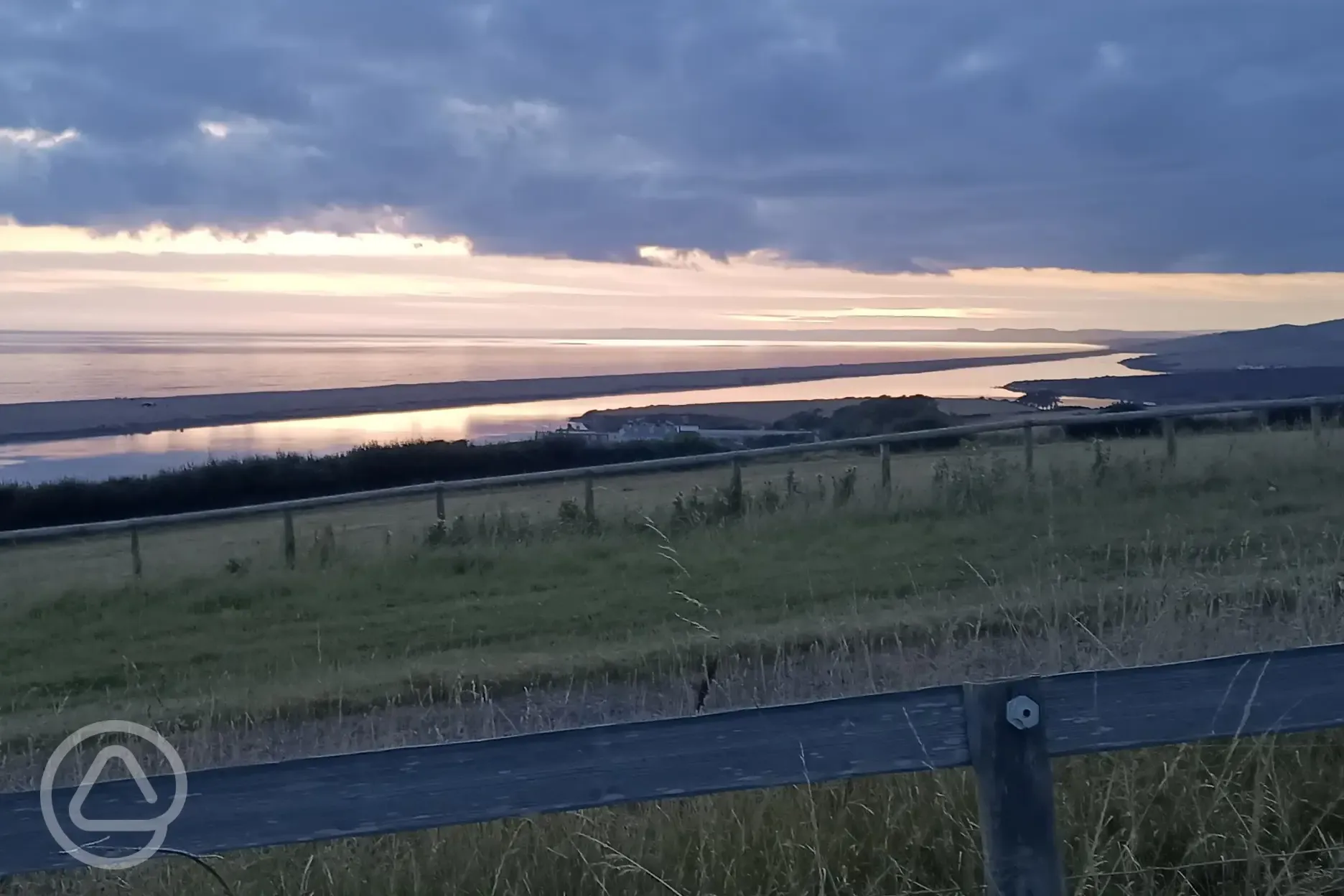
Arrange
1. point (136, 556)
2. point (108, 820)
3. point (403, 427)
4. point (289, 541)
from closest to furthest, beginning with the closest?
point (108, 820) < point (136, 556) < point (289, 541) < point (403, 427)

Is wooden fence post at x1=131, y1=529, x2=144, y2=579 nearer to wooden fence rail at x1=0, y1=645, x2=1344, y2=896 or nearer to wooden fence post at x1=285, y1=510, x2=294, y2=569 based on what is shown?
wooden fence post at x1=285, y1=510, x2=294, y2=569

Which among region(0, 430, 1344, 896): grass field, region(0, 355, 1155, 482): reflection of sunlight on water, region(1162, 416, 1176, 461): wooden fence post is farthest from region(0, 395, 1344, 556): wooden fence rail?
region(0, 355, 1155, 482): reflection of sunlight on water

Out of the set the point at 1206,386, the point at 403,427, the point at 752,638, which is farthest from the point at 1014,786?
the point at 403,427

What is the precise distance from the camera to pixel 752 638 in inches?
307

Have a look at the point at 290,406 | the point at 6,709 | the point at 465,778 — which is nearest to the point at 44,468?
the point at 290,406

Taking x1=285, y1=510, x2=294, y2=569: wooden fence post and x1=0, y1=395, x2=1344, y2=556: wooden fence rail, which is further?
x1=285, y1=510, x2=294, y2=569: wooden fence post

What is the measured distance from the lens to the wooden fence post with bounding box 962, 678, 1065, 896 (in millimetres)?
2631

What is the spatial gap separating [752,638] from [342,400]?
35297mm

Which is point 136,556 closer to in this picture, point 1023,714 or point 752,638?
point 752,638

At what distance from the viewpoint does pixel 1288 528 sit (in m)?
9.86

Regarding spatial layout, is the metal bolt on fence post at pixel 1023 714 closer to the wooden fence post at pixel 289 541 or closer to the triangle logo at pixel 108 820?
the triangle logo at pixel 108 820

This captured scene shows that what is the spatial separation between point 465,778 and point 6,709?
288 inches

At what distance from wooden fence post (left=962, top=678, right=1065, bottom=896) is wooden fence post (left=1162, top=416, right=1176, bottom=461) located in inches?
456

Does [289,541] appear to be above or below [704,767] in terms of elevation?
below
